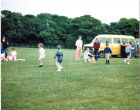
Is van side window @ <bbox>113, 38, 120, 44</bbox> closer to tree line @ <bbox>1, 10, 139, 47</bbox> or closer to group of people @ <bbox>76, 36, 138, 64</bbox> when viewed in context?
group of people @ <bbox>76, 36, 138, 64</bbox>

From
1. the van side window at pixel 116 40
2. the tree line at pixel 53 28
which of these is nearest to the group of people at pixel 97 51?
the van side window at pixel 116 40

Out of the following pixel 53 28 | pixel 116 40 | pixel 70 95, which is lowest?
pixel 70 95

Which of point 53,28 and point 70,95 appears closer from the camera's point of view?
point 70,95

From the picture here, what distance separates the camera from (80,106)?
524 centimetres

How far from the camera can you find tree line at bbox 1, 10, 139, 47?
7388 cm

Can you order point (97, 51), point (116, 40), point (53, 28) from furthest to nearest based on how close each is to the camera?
1. point (53, 28)
2. point (116, 40)
3. point (97, 51)

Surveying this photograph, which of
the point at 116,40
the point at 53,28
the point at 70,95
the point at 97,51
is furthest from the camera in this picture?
the point at 53,28

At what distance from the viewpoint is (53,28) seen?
78.7 m

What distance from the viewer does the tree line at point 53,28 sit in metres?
73.9

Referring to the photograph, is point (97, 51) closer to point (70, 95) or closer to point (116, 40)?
point (116, 40)

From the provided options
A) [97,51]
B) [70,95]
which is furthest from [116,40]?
[70,95]

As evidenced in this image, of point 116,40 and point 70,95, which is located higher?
point 116,40

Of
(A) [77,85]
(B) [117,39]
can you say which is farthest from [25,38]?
(A) [77,85]

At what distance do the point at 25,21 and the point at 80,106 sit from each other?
246ft
